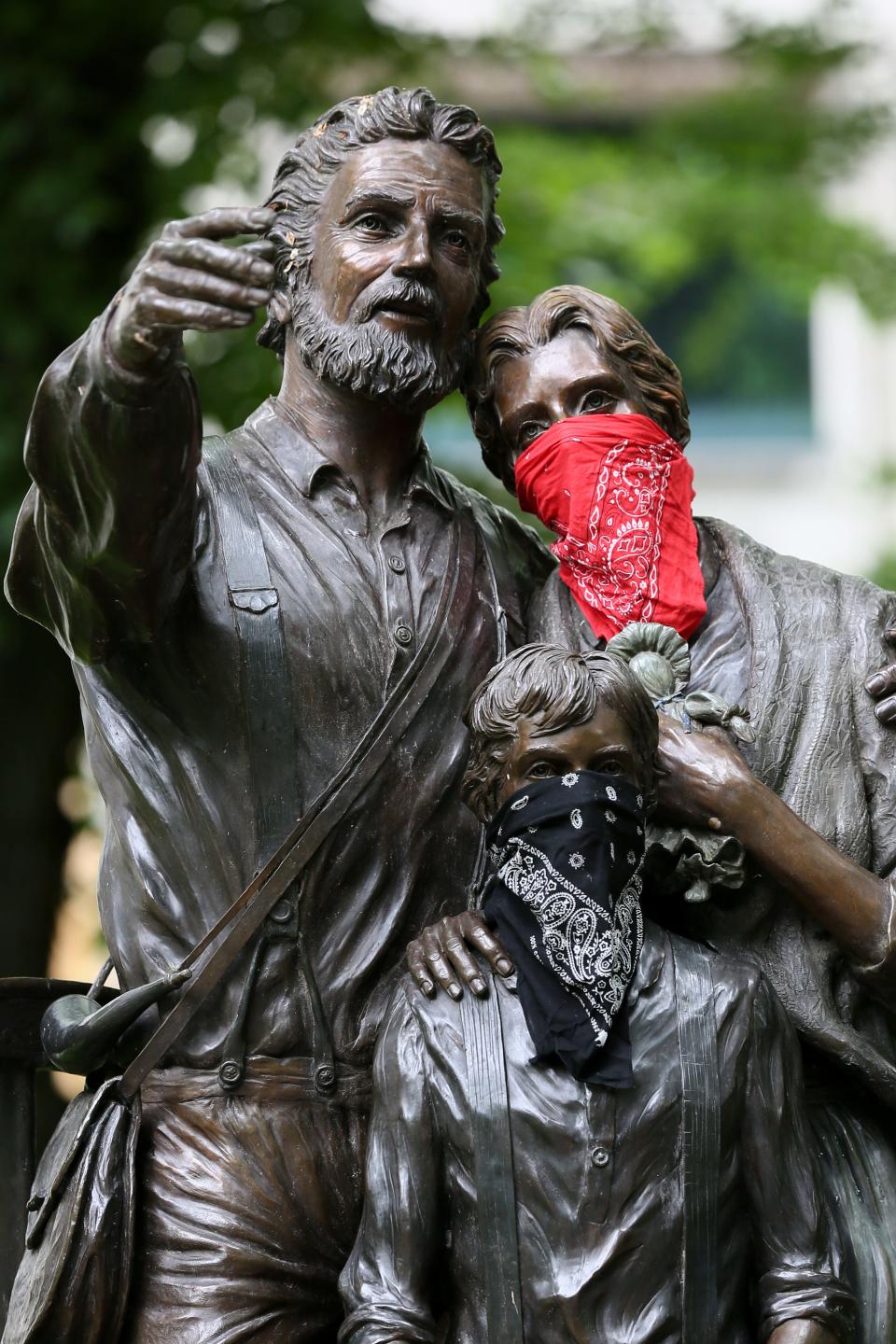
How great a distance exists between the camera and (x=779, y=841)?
15.3ft

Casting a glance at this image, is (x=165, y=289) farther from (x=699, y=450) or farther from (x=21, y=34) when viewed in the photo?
(x=699, y=450)

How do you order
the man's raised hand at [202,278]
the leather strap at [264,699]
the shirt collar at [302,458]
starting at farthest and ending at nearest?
the shirt collar at [302,458] → the leather strap at [264,699] → the man's raised hand at [202,278]

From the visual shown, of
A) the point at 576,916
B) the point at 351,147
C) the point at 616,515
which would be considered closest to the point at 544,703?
the point at 576,916

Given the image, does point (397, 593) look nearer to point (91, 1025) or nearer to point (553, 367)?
point (553, 367)

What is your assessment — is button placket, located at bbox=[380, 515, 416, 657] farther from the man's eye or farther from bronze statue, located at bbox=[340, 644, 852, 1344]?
the man's eye

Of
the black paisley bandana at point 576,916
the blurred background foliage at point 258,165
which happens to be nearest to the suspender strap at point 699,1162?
the black paisley bandana at point 576,916

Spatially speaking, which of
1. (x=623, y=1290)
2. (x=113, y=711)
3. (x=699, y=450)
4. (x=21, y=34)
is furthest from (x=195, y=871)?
(x=699, y=450)

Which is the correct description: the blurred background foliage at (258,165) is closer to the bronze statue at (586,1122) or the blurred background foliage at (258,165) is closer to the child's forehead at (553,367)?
the child's forehead at (553,367)

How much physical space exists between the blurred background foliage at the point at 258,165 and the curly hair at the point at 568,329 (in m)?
4.48

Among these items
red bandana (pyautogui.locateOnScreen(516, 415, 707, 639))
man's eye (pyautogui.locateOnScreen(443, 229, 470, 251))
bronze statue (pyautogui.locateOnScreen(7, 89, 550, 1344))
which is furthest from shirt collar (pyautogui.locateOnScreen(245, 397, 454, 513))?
man's eye (pyautogui.locateOnScreen(443, 229, 470, 251))

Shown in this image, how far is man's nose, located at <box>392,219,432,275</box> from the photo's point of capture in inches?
189

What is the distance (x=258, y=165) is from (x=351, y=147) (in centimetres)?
579

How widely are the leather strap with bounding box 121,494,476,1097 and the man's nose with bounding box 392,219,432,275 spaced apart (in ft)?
2.34

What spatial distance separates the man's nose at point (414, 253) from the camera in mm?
4793
